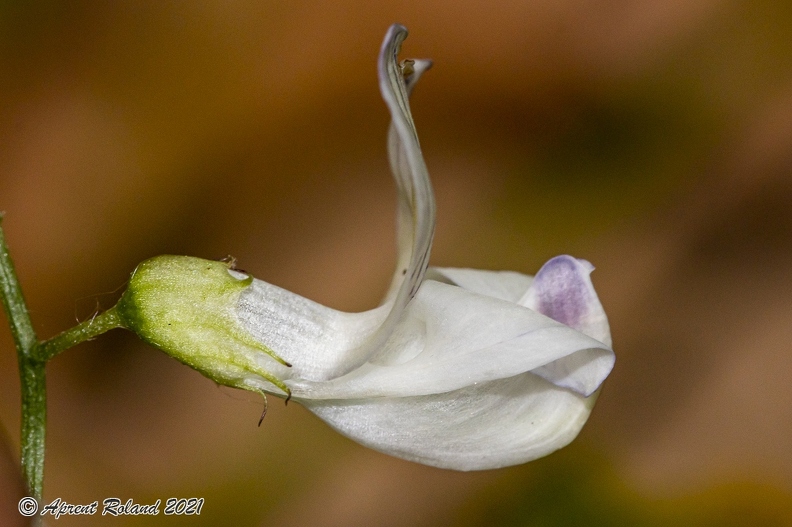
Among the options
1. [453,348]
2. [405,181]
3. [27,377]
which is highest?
[405,181]

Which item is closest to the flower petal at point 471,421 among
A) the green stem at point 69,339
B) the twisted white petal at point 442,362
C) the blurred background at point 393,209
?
the twisted white petal at point 442,362

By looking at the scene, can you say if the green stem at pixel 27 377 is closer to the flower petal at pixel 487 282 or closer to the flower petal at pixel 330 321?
the flower petal at pixel 330 321

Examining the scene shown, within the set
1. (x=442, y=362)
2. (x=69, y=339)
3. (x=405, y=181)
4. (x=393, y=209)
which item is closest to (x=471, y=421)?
(x=442, y=362)

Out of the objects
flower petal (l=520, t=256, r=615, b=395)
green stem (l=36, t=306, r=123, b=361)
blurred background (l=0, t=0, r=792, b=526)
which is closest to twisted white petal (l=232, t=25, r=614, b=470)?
flower petal (l=520, t=256, r=615, b=395)

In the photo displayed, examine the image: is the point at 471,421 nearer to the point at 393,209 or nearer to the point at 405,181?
the point at 405,181

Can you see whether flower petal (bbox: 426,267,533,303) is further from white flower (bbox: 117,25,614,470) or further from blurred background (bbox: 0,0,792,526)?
blurred background (bbox: 0,0,792,526)

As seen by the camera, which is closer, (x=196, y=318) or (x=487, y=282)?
(x=196, y=318)

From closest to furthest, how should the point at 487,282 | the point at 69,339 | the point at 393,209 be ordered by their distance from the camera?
the point at 69,339 → the point at 487,282 → the point at 393,209
